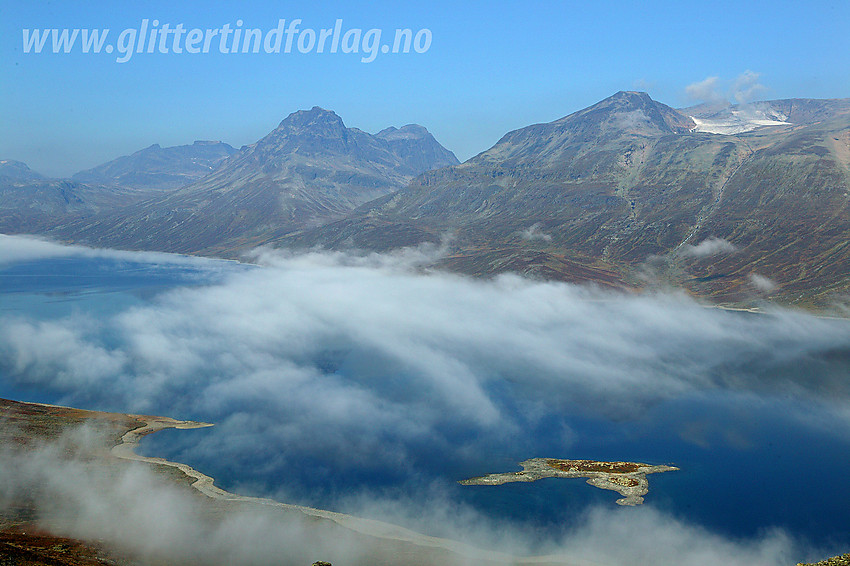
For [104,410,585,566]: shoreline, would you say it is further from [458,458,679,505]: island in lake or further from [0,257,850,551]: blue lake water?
[458,458,679,505]: island in lake

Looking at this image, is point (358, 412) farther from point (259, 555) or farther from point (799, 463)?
point (799, 463)

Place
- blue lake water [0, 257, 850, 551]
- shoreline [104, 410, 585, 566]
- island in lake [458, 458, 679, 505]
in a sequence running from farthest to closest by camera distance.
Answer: island in lake [458, 458, 679, 505], blue lake water [0, 257, 850, 551], shoreline [104, 410, 585, 566]

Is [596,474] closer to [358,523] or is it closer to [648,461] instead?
[648,461]

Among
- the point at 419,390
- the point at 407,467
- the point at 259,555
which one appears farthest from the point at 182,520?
the point at 419,390

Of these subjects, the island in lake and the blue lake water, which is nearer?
the blue lake water

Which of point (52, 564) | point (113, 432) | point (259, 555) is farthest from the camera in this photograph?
point (113, 432)

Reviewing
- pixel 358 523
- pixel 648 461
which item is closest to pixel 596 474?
pixel 648 461

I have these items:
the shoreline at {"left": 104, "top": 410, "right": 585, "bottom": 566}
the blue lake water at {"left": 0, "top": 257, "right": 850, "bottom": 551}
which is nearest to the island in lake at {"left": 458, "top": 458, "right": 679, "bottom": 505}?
the blue lake water at {"left": 0, "top": 257, "right": 850, "bottom": 551}

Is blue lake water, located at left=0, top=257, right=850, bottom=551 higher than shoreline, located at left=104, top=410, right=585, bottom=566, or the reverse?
blue lake water, located at left=0, top=257, right=850, bottom=551
